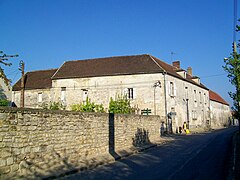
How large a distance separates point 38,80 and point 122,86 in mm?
13958

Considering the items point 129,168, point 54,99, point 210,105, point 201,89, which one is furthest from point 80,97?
point 210,105

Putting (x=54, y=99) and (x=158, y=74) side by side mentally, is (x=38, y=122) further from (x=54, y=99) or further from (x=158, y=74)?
(x=54, y=99)

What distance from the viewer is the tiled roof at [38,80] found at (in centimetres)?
3894

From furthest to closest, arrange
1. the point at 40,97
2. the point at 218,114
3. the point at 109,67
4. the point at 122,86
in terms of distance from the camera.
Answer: the point at 218,114, the point at 40,97, the point at 109,67, the point at 122,86

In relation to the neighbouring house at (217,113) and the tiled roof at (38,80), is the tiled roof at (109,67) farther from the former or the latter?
the neighbouring house at (217,113)

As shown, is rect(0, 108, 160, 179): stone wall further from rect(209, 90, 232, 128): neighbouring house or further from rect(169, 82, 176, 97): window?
rect(209, 90, 232, 128): neighbouring house

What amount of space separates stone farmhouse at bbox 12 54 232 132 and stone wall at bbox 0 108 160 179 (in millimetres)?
17410

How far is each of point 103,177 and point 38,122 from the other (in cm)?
294

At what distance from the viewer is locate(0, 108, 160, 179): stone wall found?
27.0 feet

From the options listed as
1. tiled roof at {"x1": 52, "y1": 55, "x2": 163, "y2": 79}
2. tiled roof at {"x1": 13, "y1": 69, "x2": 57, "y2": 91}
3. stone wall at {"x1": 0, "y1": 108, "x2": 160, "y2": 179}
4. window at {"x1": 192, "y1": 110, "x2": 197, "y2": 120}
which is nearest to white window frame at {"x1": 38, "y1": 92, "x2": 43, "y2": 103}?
tiled roof at {"x1": 13, "y1": 69, "x2": 57, "y2": 91}

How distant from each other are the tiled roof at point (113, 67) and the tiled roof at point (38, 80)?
8.89ft

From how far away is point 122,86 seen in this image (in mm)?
34344

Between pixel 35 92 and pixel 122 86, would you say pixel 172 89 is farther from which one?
pixel 35 92

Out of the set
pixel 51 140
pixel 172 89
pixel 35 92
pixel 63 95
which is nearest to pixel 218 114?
pixel 172 89
